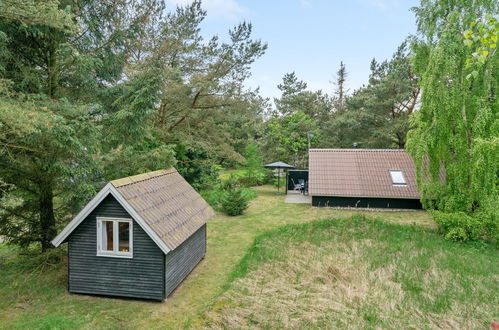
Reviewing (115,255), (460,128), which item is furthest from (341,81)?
(115,255)

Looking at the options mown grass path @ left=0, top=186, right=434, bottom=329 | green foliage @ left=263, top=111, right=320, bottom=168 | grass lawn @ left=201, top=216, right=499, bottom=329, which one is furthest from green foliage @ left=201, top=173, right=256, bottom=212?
green foliage @ left=263, top=111, right=320, bottom=168

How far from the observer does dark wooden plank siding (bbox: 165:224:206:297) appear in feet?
25.4

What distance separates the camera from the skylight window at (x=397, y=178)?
1742cm

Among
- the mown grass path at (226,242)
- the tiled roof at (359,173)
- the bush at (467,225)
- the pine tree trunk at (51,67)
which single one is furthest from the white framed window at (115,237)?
the tiled roof at (359,173)

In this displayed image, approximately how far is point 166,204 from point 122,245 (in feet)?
4.94

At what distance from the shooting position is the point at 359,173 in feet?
60.1

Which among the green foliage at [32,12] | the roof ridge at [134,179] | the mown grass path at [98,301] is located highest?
the green foliage at [32,12]

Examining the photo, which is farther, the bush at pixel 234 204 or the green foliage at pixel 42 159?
the bush at pixel 234 204

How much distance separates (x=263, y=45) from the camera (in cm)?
1650

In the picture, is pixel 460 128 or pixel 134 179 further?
pixel 460 128

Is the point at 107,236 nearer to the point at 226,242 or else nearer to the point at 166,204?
the point at 166,204

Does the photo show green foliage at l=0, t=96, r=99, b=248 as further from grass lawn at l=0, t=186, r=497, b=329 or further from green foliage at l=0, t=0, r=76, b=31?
green foliage at l=0, t=0, r=76, b=31

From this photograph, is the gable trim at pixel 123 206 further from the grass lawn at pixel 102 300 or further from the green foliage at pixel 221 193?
the green foliage at pixel 221 193

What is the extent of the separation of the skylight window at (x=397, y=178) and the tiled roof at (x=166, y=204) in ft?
37.9
